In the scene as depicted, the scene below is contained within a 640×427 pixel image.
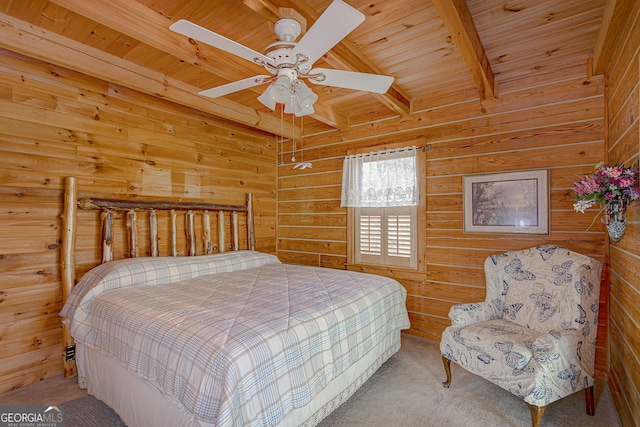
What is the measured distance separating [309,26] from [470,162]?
84.3 inches

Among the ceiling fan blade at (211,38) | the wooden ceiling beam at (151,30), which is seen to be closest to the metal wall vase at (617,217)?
the ceiling fan blade at (211,38)

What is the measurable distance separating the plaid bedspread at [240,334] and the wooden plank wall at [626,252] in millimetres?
1490

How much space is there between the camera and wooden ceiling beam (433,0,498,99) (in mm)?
1829

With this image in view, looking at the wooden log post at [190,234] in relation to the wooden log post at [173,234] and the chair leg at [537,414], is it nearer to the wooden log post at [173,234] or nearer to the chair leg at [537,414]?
the wooden log post at [173,234]

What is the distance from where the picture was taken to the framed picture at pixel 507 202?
2828 mm

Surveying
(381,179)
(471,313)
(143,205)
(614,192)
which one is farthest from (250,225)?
(614,192)

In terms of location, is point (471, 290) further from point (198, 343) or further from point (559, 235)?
point (198, 343)

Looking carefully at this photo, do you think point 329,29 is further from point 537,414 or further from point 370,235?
point 370,235

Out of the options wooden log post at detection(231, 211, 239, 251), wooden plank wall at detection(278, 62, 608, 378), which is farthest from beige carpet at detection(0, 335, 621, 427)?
wooden log post at detection(231, 211, 239, 251)

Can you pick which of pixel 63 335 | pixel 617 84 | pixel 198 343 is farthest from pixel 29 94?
pixel 617 84

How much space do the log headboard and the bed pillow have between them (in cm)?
25

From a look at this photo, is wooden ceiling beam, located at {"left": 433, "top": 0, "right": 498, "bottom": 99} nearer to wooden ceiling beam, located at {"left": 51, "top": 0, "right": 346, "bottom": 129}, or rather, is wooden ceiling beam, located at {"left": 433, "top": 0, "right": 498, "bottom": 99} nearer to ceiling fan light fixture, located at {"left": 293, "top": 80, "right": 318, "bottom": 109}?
ceiling fan light fixture, located at {"left": 293, "top": 80, "right": 318, "bottom": 109}

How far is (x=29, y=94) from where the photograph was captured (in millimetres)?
2551

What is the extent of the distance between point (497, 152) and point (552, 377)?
1.99m
